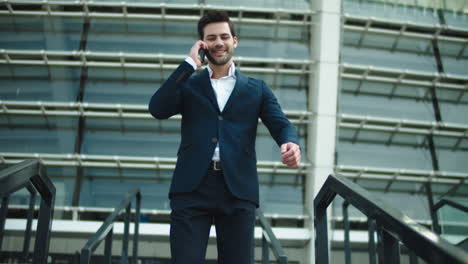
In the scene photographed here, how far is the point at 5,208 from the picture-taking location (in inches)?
74.5

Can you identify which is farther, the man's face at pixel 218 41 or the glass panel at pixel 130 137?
the glass panel at pixel 130 137

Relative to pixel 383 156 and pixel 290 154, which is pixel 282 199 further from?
pixel 290 154

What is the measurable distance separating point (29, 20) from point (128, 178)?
6.05 meters

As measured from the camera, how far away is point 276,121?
7.25ft

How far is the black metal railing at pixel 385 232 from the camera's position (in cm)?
112

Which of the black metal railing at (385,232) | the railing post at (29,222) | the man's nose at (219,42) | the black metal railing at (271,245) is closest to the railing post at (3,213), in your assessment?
the railing post at (29,222)

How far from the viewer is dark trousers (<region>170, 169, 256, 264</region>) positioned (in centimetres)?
195

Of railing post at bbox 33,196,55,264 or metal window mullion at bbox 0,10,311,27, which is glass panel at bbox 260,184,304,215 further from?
railing post at bbox 33,196,55,264

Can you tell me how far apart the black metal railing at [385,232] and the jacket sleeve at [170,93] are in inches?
35.3

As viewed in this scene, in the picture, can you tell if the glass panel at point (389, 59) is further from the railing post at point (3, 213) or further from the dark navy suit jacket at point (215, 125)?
the railing post at point (3, 213)

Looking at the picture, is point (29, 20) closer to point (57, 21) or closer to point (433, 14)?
point (57, 21)

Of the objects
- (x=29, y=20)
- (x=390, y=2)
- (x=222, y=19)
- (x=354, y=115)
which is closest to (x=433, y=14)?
(x=390, y=2)

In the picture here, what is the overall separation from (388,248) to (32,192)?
1748 millimetres

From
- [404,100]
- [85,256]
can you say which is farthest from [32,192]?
[404,100]
